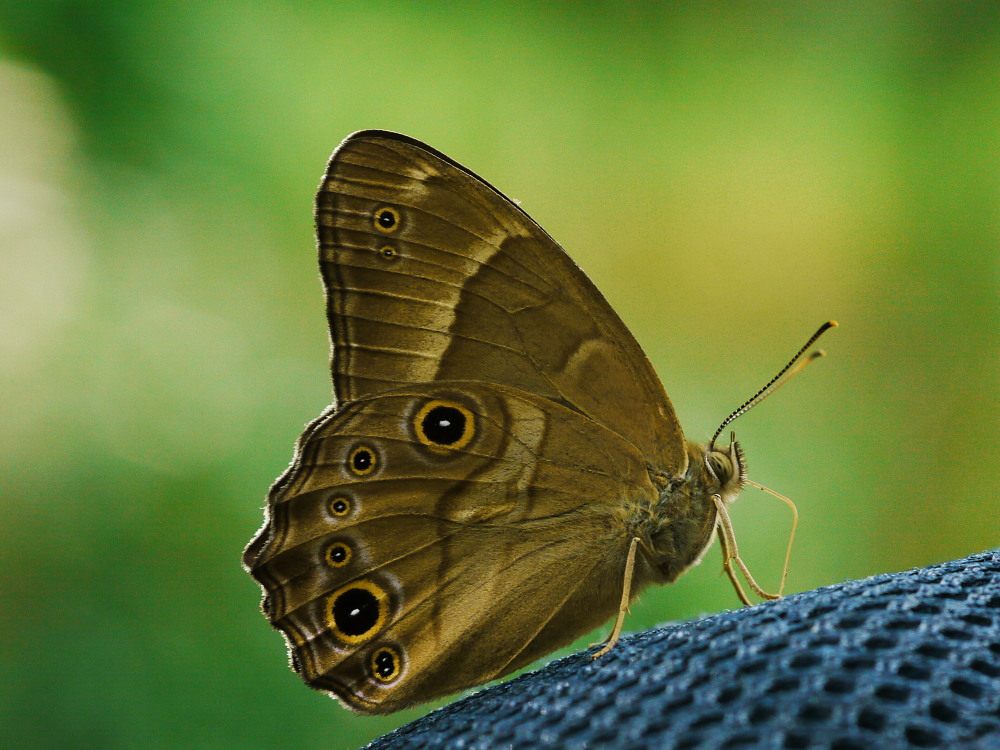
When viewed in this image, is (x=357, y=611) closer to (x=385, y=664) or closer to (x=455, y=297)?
(x=385, y=664)

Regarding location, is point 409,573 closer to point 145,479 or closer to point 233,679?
point 233,679

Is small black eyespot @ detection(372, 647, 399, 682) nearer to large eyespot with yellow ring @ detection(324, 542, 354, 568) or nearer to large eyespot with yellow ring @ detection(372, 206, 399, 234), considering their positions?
large eyespot with yellow ring @ detection(324, 542, 354, 568)

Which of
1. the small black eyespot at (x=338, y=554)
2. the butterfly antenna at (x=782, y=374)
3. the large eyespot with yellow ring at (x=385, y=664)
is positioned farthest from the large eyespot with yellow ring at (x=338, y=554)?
the butterfly antenna at (x=782, y=374)

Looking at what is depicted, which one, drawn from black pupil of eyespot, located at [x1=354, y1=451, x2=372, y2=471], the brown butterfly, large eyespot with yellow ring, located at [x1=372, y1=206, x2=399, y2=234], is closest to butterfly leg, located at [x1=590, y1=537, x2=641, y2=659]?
the brown butterfly

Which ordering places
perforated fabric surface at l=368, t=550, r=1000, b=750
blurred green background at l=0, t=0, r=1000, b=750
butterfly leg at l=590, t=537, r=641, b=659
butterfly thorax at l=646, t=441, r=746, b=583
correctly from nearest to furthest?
perforated fabric surface at l=368, t=550, r=1000, b=750, butterfly leg at l=590, t=537, r=641, b=659, butterfly thorax at l=646, t=441, r=746, b=583, blurred green background at l=0, t=0, r=1000, b=750

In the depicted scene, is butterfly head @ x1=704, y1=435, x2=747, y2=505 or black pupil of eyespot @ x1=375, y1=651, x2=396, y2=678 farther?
butterfly head @ x1=704, y1=435, x2=747, y2=505

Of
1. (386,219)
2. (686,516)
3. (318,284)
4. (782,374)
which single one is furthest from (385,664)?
(318,284)
